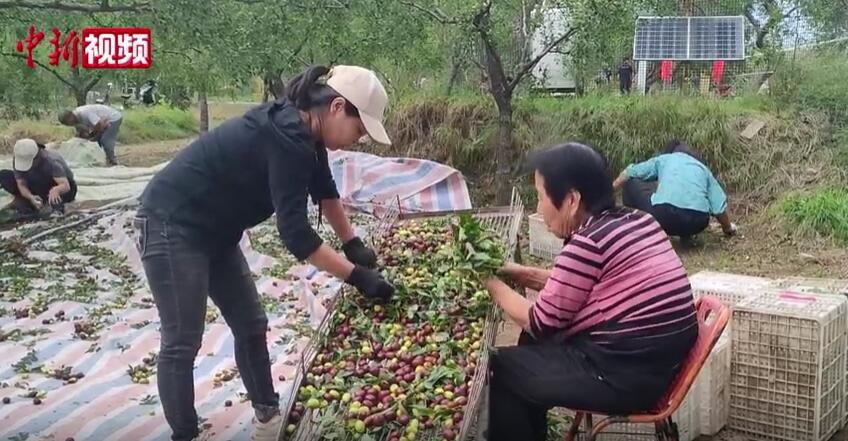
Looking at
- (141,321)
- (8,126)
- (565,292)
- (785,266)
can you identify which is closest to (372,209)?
(141,321)

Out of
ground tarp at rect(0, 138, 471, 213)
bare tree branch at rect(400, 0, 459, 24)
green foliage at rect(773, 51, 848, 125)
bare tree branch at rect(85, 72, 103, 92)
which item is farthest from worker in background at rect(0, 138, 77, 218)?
green foliage at rect(773, 51, 848, 125)

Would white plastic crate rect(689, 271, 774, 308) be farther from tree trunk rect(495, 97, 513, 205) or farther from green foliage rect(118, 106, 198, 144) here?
green foliage rect(118, 106, 198, 144)

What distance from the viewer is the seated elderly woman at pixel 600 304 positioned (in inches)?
80.6

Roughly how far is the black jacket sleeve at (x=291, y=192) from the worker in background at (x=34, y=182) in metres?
4.70

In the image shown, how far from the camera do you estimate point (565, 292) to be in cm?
206

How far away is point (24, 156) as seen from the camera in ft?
20.3

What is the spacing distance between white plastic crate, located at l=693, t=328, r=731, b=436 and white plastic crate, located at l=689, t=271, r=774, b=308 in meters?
0.25

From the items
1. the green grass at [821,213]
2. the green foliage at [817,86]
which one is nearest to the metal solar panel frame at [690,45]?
the green foliage at [817,86]

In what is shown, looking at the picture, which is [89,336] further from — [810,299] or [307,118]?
[810,299]

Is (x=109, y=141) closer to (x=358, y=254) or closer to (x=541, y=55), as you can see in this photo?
(x=541, y=55)

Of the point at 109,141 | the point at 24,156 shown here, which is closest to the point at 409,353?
the point at 24,156

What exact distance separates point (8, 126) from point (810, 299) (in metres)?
9.00

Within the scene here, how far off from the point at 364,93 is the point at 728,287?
6.38ft

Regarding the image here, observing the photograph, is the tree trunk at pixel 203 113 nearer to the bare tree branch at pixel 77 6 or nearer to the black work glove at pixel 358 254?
the bare tree branch at pixel 77 6
